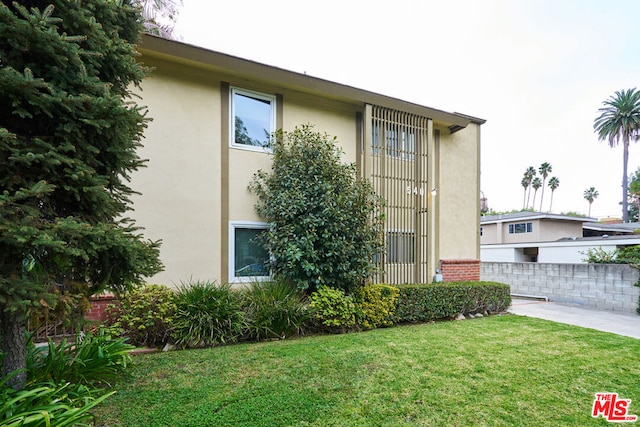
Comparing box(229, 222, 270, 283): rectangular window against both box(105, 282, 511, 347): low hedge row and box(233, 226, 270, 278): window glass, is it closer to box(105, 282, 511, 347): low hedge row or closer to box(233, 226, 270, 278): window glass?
box(233, 226, 270, 278): window glass

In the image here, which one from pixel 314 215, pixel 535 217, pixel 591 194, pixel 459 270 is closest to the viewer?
pixel 314 215

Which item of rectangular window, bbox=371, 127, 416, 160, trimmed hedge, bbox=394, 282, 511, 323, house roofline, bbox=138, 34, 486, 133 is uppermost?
house roofline, bbox=138, 34, 486, 133

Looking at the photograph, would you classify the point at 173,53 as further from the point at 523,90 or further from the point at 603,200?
the point at 603,200

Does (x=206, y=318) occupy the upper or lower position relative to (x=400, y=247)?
lower

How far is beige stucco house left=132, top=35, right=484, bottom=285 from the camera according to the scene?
253 inches

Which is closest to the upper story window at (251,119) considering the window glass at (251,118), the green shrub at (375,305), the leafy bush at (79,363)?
the window glass at (251,118)

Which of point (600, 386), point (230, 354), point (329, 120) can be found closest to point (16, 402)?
point (230, 354)

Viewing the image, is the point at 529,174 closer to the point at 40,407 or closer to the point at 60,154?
the point at 60,154

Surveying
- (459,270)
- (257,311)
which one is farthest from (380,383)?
(459,270)

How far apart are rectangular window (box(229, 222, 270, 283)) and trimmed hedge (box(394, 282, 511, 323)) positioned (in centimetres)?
336

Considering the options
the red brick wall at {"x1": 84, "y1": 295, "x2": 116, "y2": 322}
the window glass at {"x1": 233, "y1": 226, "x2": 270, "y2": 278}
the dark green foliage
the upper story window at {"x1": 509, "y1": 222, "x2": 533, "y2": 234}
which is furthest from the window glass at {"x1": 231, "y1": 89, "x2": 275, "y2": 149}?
the upper story window at {"x1": 509, "y1": 222, "x2": 533, "y2": 234}

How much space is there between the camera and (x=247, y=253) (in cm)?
721

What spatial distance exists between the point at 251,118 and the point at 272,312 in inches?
175

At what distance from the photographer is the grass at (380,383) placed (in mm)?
3182
